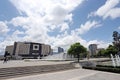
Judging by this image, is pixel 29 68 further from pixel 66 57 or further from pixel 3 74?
pixel 66 57

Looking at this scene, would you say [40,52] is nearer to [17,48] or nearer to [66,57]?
[17,48]

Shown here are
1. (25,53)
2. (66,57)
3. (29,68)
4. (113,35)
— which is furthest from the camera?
(25,53)

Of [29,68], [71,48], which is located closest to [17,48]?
[71,48]

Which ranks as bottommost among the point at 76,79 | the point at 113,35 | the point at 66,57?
the point at 76,79

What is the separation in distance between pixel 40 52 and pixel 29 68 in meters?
115

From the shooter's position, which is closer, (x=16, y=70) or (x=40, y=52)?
(x=16, y=70)

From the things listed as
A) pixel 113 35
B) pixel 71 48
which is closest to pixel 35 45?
pixel 113 35

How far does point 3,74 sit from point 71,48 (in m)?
18.5

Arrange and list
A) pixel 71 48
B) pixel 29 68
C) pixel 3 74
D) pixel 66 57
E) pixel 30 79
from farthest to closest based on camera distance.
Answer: pixel 66 57
pixel 71 48
pixel 29 68
pixel 3 74
pixel 30 79

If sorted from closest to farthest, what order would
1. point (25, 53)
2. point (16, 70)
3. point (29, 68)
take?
1. point (16, 70)
2. point (29, 68)
3. point (25, 53)

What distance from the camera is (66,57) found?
4653 cm

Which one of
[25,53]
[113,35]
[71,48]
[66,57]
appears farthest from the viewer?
[25,53]

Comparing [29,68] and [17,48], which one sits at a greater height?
[17,48]

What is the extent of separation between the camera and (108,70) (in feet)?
63.2
